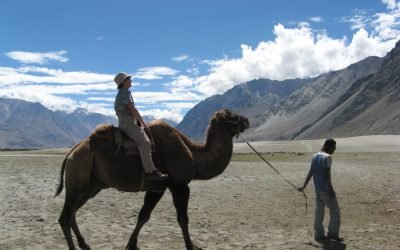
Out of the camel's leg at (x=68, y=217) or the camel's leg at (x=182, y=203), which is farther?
the camel's leg at (x=182, y=203)

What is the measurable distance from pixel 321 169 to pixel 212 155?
2695 mm

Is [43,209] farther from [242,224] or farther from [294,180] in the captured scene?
[294,180]

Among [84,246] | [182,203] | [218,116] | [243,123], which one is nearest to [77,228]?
[84,246]

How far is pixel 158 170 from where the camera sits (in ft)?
32.8

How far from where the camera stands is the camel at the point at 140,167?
980cm

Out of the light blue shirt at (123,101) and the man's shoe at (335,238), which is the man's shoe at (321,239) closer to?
the man's shoe at (335,238)

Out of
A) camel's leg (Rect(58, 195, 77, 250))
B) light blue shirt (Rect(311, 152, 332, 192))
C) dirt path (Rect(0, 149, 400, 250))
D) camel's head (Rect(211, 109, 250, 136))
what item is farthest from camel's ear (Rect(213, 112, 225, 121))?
camel's leg (Rect(58, 195, 77, 250))

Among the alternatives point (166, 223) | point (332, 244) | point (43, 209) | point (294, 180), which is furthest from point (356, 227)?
point (294, 180)

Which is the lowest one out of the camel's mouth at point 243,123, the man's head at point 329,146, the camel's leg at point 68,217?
the camel's leg at point 68,217

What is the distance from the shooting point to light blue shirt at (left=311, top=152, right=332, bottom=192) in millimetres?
11641

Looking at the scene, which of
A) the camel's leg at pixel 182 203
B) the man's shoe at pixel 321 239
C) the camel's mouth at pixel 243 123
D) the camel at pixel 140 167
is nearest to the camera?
the camel at pixel 140 167

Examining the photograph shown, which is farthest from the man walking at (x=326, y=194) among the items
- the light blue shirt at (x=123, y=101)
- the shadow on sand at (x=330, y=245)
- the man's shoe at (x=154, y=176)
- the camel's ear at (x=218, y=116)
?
the light blue shirt at (x=123, y=101)

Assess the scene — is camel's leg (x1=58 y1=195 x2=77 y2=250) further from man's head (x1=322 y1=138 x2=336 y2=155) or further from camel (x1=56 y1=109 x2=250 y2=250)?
man's head (x1=322 y1=138 x2=336 y2=155)

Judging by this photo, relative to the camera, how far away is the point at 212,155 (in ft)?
35.0
